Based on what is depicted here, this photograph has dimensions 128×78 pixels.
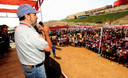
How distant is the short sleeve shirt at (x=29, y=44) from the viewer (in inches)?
37.6

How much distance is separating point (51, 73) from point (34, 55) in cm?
191

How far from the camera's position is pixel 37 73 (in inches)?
47.0

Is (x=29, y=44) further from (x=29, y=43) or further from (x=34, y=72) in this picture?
(x=34, y=72)

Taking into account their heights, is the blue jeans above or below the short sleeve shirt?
below

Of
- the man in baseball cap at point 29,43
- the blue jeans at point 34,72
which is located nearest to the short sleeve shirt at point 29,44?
the man in baseball cap at point 29,43

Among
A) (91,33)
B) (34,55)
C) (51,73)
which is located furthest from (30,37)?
(91,33)

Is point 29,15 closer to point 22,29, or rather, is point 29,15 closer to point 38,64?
point 22,29

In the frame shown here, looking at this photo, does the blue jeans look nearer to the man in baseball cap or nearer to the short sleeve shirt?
the man in baseball cap

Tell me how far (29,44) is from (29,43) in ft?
0.05

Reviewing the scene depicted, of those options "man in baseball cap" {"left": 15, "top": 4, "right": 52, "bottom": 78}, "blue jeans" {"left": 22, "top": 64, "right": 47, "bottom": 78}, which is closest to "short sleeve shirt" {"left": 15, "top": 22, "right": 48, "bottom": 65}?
"man in baseball cap" {"left": 15, "top": 4, "right": 52, "bottom": 78}

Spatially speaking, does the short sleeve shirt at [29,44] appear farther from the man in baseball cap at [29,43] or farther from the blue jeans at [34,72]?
the blue jeans at [34,72]

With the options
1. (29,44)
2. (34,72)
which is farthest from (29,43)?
(34,72)

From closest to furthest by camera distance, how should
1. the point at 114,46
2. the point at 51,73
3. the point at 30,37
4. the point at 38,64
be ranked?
the point at 30,37, the point at 38,64, the point at 51,73, the point at 114,46

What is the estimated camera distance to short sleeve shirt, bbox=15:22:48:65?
95 cm
